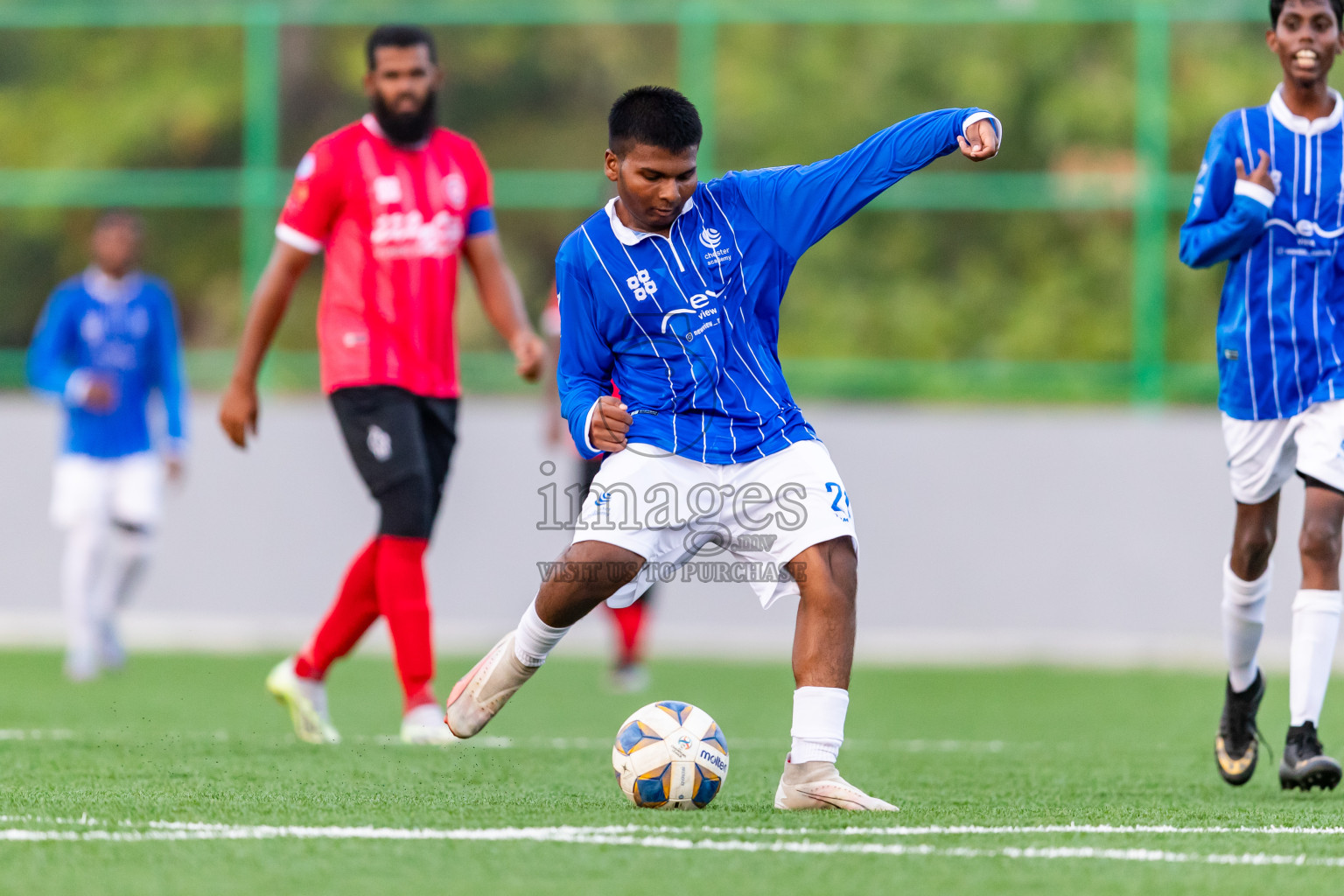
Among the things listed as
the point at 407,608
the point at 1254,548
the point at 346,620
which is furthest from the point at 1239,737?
the point at 346,620

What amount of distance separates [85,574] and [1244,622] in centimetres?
691

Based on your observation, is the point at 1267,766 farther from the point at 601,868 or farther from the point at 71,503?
the point at 71,503

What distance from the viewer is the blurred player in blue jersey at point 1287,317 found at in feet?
18.2

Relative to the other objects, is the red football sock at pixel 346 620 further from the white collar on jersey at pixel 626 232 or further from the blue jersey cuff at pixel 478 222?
the white collar on jersey at pixel 626 232

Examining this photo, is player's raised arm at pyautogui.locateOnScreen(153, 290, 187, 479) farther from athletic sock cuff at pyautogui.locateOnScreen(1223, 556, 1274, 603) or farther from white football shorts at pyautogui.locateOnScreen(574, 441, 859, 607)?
athletic sock cuff at pyautogui.locateOnScreen(1223, 556, 1274, 603)

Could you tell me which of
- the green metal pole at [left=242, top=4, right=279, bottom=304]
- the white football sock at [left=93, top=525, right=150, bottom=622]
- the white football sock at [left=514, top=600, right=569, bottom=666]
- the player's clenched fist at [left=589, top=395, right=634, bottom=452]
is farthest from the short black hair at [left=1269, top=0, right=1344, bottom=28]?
the green metal pole at [left=242, top=4, right=279, bottom=304]

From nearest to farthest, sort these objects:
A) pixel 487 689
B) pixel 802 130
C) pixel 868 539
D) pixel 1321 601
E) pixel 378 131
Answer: pixel 487 689
pixel 1321 601
pixel 378 131
pixel 868 539
pixel 802 130

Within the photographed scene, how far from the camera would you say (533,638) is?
5.12 metres

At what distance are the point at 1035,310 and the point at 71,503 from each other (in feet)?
21.0

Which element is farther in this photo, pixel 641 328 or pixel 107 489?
pixel 107 489

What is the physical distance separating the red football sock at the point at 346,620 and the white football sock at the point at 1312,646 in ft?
A: 10.2

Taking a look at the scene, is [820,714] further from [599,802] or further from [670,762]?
[599,802]

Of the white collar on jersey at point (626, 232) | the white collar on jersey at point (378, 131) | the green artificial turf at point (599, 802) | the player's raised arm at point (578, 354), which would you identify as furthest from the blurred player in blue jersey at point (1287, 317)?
the white collar on jersey at point (378, 131)

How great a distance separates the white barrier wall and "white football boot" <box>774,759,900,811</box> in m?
7.33
